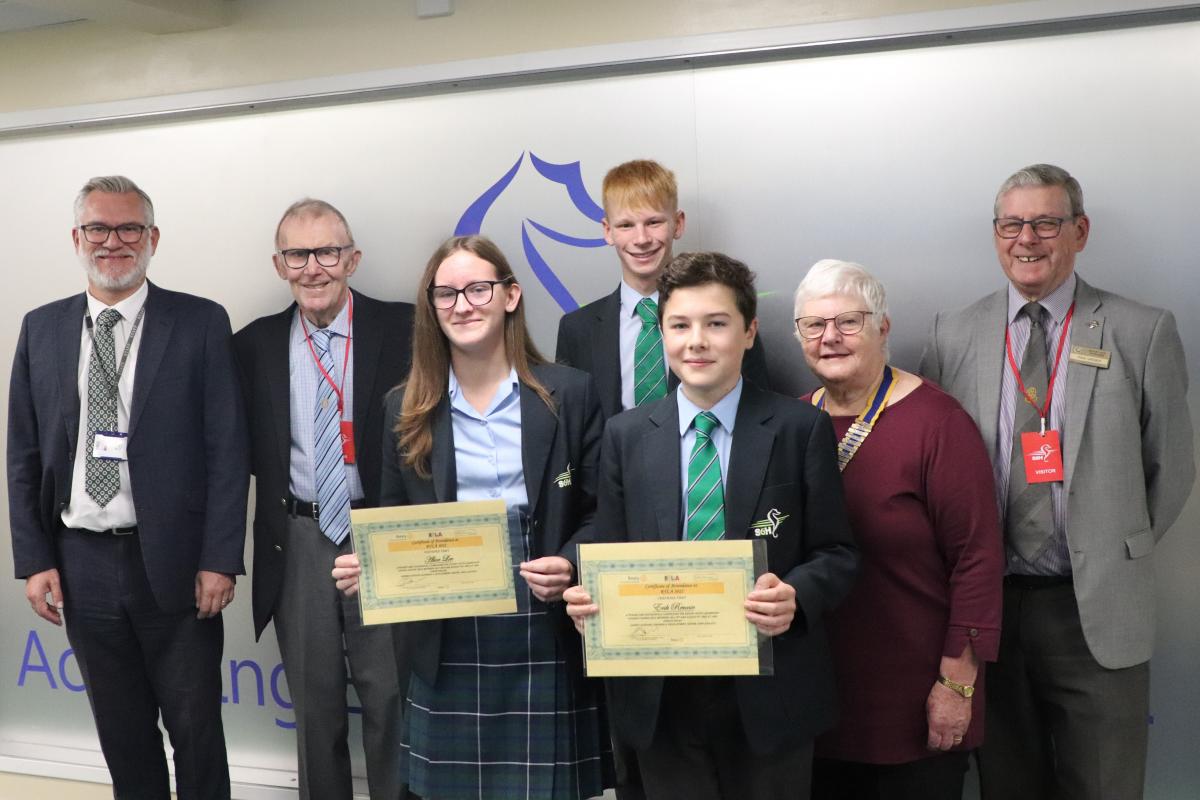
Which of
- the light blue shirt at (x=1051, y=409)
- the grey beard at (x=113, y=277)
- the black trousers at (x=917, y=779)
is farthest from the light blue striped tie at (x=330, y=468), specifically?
the light blue shirt at (x=1051, y=409)

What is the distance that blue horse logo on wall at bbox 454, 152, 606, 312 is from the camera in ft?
12.2

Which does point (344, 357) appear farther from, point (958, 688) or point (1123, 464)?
point (1123, 464)

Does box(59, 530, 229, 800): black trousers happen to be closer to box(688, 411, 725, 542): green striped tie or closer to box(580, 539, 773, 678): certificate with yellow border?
box(580, 539, 773, 678): certificate with yellow border

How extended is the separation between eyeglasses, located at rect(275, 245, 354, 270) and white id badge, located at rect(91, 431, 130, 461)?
71 cm

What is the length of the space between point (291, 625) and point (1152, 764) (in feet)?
8.79

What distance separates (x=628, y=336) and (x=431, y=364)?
0.75 m

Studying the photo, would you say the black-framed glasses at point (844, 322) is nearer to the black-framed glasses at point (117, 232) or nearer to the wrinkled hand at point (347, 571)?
the wrinkled hand at point (347, 571)

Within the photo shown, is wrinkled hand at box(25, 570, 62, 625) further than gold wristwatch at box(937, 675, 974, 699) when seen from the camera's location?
Yes

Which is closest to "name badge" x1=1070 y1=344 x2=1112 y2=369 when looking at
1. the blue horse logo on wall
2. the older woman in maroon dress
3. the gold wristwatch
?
the older woman in maroon dress

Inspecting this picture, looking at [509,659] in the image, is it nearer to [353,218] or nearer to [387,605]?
[387,605]

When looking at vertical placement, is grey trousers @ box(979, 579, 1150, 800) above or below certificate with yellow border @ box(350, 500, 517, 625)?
below

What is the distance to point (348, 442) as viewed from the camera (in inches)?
132

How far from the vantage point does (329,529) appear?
3.32 meters

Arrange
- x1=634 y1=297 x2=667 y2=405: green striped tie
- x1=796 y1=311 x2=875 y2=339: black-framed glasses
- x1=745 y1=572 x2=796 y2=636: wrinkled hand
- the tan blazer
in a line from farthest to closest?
x1=634 y1=297 x2=667 y2=405: green striped tie
the tan blazer
x1=796 y1=311 x2=875 y2=339: black-framed glasses
x1=745 y1=572 x2=796 y2=636: wrinkled hand
